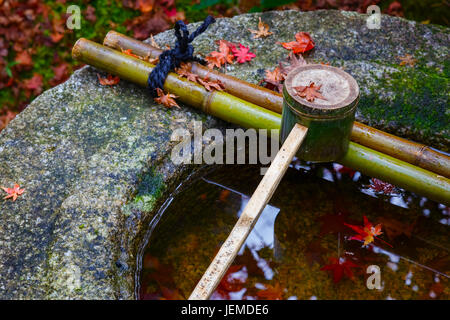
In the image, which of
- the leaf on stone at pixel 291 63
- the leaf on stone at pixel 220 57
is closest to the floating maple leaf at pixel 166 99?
the leaf on stone at pixel 220 57

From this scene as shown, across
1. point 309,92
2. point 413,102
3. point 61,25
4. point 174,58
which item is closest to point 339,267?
point 309,92

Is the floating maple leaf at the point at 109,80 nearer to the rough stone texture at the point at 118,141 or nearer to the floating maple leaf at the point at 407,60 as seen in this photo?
the rough stone texture at the point at 118,141

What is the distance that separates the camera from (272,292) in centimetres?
262

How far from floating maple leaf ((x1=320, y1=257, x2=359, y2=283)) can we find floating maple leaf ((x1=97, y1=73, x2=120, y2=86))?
1.93 metres

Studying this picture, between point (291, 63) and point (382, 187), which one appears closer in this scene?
point (382, 187)

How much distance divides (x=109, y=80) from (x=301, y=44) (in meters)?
1.46

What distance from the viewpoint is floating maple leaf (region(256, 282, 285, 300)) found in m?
2.61

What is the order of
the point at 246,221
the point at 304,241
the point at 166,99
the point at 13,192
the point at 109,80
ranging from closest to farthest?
the point at 246,221
the point at 13,192
the point at 304,241
the point at 166,99
the point at 109,80

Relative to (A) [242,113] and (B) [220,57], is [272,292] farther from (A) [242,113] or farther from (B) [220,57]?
(B) [220,57]

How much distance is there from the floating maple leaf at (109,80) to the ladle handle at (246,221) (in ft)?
4.70

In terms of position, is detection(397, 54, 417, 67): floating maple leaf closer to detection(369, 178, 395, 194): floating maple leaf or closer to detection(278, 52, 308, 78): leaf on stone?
detection(278, 52, 308, 78): leaf on stone
